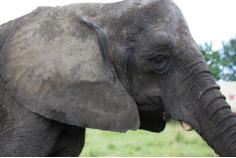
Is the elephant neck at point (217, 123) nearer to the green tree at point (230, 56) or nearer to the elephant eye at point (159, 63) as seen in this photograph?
the elephant eye at point (159, 63)

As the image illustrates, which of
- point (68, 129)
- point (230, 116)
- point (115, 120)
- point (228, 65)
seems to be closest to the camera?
point (230, 116)

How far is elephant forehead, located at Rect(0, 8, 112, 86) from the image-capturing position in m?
1.74

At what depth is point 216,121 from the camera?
1604mm

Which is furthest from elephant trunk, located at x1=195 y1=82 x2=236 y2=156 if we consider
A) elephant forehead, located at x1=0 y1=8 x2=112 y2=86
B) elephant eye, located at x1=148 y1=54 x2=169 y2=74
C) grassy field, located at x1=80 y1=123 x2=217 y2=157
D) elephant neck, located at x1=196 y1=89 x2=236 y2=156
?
grassy field, located at x1=80 y1=123 x2=217 y2=157

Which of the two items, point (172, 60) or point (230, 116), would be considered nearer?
point (230, 116)

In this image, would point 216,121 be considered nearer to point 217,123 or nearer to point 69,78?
point 217,123

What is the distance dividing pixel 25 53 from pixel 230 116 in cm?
96

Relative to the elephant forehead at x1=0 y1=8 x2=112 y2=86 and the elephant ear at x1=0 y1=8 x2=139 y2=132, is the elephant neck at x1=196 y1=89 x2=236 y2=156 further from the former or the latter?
the elephant forehead at x1=0 y1=8 x2=112 y2=86

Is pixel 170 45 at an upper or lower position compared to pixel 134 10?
lower

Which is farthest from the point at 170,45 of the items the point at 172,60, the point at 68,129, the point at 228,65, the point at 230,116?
the point at 228,65

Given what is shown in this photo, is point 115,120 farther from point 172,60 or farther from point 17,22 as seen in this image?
point 17,22

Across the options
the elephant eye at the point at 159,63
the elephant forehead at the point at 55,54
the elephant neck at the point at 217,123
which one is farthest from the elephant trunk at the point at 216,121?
the elephant forehead at the point at 55,54

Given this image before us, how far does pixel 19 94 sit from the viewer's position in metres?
1.73

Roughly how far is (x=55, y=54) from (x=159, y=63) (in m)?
0.48
